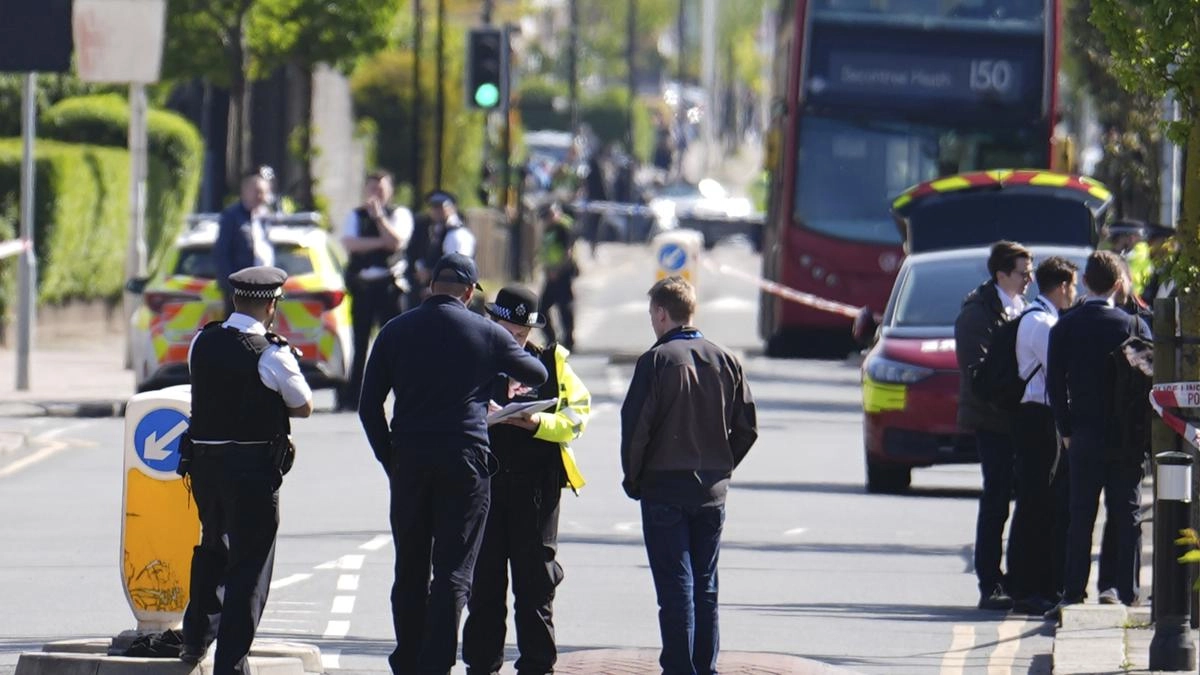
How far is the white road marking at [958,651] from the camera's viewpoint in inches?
430

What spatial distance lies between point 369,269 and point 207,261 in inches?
50.4

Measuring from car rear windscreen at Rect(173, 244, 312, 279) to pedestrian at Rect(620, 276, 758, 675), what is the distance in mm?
11179

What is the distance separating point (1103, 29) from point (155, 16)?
562 inches

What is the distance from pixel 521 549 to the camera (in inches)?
390

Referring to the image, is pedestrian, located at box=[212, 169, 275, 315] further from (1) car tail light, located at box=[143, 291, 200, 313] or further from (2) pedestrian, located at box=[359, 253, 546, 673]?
(2) pedestrian, located at box=[359, 253, 546, 673]

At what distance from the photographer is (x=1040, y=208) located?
24094 mm

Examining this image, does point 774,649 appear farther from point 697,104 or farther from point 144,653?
point 697,104

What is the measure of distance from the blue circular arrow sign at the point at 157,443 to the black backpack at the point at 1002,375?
4.21 m

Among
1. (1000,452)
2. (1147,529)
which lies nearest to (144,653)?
(1000,452)

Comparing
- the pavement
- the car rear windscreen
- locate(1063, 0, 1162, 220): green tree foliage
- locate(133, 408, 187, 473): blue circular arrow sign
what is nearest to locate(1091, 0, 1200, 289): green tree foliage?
the pavement

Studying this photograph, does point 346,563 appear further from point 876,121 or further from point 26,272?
point 876,121

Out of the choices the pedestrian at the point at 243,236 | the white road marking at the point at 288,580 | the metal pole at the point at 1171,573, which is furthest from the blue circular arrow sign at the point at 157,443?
the pedestrian at the point at 243,236

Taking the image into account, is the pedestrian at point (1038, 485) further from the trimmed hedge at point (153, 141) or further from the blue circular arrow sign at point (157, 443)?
the trimmed hedge at point (153, 141)

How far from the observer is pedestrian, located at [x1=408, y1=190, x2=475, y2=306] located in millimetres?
21156
